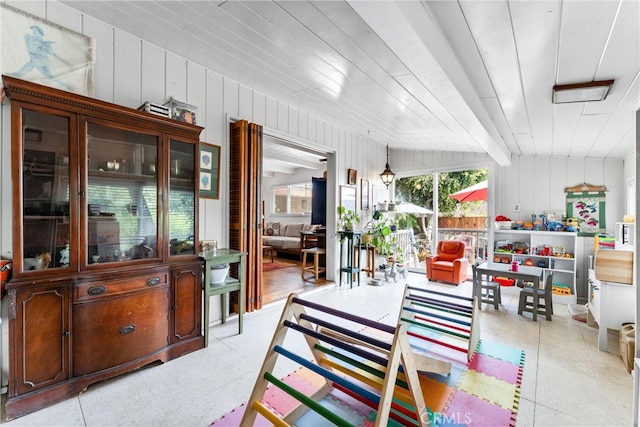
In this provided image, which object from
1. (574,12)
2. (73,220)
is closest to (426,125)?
(574,12)

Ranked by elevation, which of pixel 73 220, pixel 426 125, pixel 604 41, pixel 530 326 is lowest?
pixel 530 326

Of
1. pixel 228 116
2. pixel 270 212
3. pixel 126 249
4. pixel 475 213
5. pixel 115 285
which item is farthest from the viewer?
pixel 270 212

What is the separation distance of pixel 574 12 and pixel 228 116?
2.95 m

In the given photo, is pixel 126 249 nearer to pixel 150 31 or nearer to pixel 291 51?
pixel 150 31

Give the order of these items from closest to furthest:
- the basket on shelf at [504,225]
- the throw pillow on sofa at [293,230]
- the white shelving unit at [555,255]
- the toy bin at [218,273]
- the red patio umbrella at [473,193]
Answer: the toy bin at [218,273], the white shelving unit at [555,255], the basket on shelf at [504,225], the red patio umbrella at [473,193], the throw pillow on sofa at [293,230]

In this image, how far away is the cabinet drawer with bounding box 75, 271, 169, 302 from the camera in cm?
195

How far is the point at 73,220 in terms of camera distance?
1.94 metres

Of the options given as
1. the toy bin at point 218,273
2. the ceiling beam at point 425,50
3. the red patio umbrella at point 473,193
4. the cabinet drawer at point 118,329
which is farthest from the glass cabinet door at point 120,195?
the red patio umbrella at point 473,193

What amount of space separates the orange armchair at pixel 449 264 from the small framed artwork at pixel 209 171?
4.10 m

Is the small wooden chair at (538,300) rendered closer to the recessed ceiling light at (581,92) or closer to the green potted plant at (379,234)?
the recessed ceiling light at (581,92)

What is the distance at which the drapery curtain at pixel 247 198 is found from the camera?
3.21 metres

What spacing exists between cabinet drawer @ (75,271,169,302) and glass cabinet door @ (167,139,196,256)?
9.8 inches

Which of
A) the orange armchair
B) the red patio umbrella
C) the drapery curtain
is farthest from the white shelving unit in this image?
the drapery curtain

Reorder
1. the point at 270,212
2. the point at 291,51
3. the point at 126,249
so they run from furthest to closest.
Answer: the point at 270,212
the point at 291,51
the point at 126,249
